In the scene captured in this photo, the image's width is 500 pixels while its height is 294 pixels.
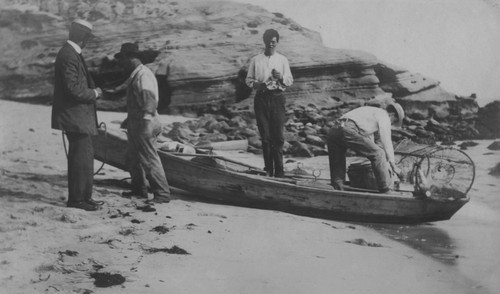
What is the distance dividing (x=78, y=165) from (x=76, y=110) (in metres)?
0.59

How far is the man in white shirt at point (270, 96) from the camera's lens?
7723 mm

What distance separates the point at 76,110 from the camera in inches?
229

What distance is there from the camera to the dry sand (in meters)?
4.36

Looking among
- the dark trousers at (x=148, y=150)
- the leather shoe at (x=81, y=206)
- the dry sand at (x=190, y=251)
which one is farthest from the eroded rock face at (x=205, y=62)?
the leather shoe at (x=81, y=206)

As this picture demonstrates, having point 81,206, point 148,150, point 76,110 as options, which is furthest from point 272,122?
point 81,206

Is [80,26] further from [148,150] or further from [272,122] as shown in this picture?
[272,122]

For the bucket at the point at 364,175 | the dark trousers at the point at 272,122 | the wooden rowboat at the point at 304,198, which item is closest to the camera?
the wooden rowboat at the point at 304,198

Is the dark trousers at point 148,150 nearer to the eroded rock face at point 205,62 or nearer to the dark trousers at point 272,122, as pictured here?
the dark trousers at point 272,122

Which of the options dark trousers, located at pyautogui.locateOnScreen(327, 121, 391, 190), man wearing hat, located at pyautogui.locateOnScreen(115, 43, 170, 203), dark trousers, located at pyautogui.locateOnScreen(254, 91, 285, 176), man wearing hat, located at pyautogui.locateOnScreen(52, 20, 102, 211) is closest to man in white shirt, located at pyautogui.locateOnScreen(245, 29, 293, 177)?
dark trousers, located at pyautogui.locateOnScreen(254, 91, 285, 176)

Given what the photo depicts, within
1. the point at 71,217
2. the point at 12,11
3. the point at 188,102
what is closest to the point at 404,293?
the point at 71,217

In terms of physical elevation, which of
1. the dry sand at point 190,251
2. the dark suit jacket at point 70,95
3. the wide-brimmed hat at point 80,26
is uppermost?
the wide-brimmed hat at point 80,26

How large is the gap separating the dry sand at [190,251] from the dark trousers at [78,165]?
0.22 metres

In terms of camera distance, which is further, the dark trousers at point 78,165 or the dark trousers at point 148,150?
the dark trousers at point 148,150

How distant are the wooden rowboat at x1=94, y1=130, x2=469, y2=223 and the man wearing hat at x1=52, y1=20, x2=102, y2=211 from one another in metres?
1.43
